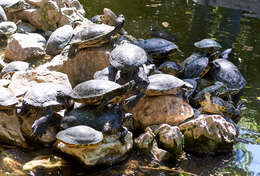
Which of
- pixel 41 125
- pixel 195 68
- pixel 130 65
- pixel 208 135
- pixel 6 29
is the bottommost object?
pixel 208 135

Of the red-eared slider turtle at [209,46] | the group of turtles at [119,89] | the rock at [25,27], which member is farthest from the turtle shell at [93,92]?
the rock at [25,27]

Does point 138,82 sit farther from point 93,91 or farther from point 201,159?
point 201,159

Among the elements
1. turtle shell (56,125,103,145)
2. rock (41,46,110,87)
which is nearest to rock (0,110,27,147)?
turtle shell (56,125,103,145)

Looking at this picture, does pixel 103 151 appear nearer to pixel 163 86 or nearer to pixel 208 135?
pixel 163 86

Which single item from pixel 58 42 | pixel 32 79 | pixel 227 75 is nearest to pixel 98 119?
pixel 32 79

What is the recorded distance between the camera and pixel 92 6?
934 centimetres

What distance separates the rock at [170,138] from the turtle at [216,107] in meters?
0.75

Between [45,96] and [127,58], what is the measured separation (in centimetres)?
121

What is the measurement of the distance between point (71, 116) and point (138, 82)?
3.28ft

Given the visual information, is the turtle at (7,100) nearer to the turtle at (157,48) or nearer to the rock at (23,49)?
the rock at (23,49)

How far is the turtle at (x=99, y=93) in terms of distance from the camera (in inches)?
139

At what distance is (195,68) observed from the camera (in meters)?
5.43

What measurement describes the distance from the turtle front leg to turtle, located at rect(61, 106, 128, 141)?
0.55 ft

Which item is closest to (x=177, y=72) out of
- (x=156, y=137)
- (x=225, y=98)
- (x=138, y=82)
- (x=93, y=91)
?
(x=225, y=98)
